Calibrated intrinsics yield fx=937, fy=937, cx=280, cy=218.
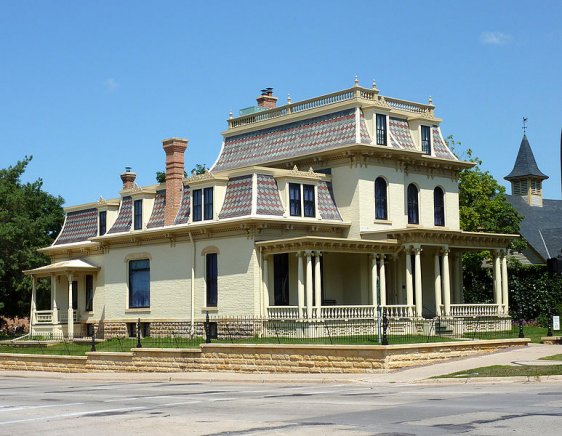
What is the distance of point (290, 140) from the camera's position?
45.7 m

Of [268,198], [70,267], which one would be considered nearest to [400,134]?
[268,198]

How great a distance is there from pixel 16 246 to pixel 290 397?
4018cm

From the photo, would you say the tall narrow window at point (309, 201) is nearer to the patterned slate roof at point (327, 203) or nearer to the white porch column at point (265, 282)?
the patterned slate roof at point (327, 203)

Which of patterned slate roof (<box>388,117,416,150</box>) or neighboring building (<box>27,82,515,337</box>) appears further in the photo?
patterned slate roof (<box>388,117,416,150</box>)

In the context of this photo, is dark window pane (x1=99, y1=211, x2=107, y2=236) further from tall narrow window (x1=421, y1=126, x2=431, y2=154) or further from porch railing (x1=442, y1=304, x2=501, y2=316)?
porch railing (x1=442, y1=304, x2=501, y2=316)

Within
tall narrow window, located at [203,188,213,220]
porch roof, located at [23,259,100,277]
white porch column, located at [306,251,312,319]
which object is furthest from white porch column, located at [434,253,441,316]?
porch roof, located at [23,259,100,277]

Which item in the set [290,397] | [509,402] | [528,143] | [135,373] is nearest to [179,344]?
[135,373]

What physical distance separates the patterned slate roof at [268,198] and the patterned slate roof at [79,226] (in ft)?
49.6

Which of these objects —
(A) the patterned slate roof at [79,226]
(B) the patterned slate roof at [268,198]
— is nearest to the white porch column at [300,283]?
(B) the patterned slate roof at [268,198]

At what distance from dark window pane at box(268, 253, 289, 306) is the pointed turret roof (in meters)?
44.3

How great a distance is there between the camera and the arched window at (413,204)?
4500cm

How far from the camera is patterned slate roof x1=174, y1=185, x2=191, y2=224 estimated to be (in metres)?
45.2

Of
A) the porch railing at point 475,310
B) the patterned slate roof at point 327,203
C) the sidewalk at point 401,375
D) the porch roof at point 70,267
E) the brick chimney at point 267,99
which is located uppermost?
the brick chimney at point 267,99

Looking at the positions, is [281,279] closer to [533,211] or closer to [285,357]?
[285,357]
